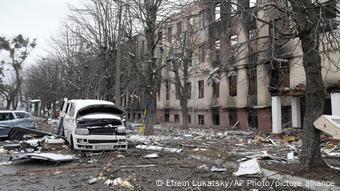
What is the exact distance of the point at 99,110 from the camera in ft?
55.4

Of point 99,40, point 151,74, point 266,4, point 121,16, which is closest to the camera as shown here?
point 266,4

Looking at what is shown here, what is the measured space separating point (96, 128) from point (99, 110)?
1.60 meters

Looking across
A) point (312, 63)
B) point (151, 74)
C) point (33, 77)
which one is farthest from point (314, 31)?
point (33, 77)

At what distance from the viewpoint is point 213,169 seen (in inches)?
463

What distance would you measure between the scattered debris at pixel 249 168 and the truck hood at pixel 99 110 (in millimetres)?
7078

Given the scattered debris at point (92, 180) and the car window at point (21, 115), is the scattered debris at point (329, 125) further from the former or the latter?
the car window at point (21, 115)

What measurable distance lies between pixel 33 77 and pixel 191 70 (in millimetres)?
39233

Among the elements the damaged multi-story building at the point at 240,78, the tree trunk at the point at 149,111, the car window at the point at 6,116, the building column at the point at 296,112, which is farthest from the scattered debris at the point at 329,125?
the car window at the point at 6,116

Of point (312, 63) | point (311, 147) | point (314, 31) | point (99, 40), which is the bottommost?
point (311, 147)

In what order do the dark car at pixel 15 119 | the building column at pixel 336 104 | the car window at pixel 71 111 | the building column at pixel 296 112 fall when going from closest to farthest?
the car window at pixel 71 111 < the building column at pixel 336 104 < the dark car at pixel 15 119 < the building column at pixel 296 112

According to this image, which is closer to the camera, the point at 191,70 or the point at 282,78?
the point at 282,78

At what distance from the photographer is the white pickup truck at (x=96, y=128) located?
1532 cm

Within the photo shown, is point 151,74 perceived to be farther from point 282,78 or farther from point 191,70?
point 191,70

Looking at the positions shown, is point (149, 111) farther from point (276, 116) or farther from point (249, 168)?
point (249, 168)
